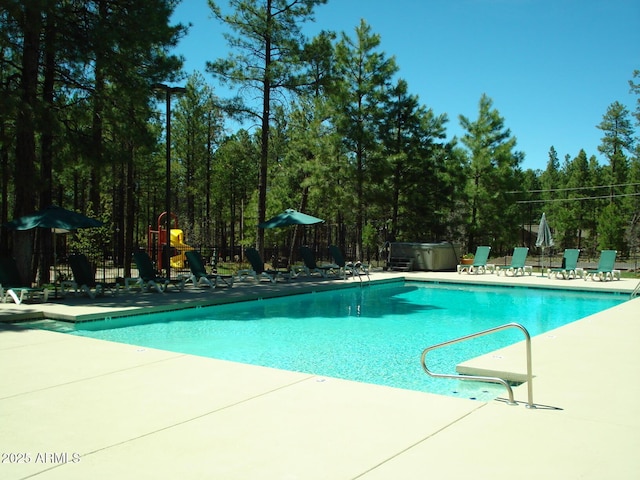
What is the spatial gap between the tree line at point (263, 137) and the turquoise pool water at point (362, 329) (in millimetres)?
4540

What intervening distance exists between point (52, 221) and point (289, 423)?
8.16 meters

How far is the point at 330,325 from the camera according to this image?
10.2 metres

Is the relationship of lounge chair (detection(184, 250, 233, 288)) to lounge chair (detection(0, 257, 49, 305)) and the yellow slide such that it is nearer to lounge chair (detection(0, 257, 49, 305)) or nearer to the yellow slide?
lounge chair (detection(0, 257, 49, 305))

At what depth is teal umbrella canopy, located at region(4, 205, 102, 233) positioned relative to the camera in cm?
1029

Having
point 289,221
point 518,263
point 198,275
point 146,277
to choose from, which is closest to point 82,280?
point 146,277

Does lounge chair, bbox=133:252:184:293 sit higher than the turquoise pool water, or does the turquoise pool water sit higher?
lounge chair, bbox=133:252:184:293

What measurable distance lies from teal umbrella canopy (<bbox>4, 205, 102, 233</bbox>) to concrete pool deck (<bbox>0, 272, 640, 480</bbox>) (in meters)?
4.46

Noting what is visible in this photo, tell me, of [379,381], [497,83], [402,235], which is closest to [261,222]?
[402,235]

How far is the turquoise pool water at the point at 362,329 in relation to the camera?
7.10m

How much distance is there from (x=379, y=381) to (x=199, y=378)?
216 centimetres

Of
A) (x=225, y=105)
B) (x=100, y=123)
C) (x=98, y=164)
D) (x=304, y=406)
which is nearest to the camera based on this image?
(x=304, y=406)

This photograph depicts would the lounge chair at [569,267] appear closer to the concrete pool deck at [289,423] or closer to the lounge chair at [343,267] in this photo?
the lounge chair at [343,267]

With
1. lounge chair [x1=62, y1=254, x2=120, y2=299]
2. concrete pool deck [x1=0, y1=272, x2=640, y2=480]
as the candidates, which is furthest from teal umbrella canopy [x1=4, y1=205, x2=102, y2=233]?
concrete pool deck [x1=0, y1=272, x2=640, y2=480]

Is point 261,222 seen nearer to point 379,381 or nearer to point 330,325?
point 330,325
